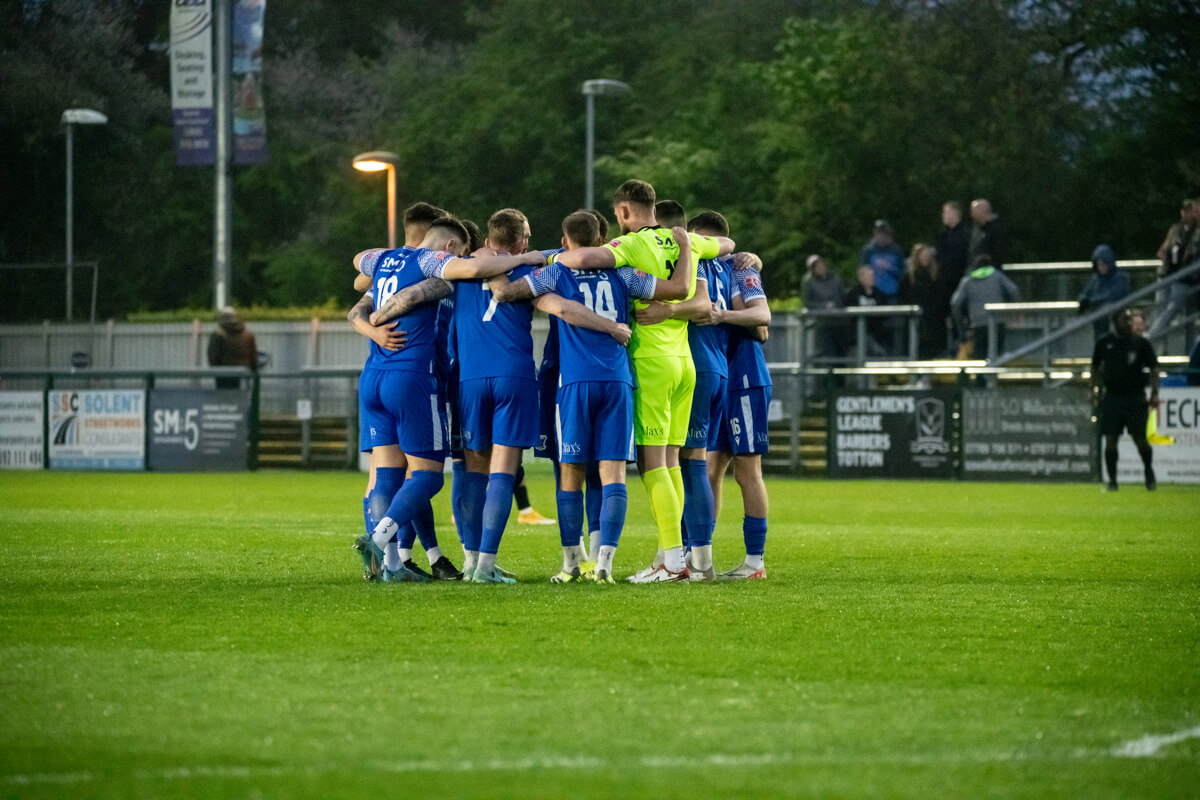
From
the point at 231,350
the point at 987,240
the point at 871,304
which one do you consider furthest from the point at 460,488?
the point at 231,350

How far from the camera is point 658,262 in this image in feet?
32.4

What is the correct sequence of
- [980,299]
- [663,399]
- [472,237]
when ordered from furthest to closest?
[980,299] → [472,237] → [663,399]

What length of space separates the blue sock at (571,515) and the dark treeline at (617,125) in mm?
24720

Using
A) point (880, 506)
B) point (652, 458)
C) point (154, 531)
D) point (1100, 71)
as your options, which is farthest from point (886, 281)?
point (652, 458)

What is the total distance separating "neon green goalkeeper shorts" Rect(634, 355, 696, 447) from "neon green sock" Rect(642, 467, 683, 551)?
196 mm

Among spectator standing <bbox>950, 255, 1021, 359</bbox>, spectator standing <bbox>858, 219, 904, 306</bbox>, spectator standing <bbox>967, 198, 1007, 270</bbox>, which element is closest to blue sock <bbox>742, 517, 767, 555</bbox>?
spectator standing <bbox>967, 198, 1007, 270</bbox>

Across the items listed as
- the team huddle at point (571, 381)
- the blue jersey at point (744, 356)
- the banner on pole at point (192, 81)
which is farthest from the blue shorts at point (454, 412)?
the banner on pole at point (192, 81)

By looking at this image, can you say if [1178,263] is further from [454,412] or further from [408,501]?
[408,501]

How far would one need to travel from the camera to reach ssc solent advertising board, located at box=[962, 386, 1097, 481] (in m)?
24.2

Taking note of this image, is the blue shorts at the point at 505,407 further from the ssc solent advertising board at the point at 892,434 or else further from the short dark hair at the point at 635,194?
the ssc solent advertising board at the point at 892,434

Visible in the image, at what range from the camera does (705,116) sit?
4553cm

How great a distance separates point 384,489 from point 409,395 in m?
0.65

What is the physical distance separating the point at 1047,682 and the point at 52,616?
485 centimetres

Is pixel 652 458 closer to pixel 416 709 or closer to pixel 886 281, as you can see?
pixel 416 709
